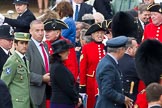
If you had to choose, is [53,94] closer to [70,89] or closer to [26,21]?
[70,89]

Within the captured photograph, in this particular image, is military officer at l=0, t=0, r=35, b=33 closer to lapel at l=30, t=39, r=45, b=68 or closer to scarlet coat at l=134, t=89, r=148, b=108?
lapel at l=30, t=39, r=45, b=68

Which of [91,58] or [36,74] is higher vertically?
[91,58]

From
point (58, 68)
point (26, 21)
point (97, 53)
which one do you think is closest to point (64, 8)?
point (26, 21)

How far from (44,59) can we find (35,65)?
0.66ft

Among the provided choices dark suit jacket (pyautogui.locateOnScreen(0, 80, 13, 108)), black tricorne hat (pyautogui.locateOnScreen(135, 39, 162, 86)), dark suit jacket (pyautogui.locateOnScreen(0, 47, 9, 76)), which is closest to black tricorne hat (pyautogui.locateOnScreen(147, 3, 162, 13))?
black tricorne hat (pyautogui.locateOnScreen(135, 39, 162, 86))

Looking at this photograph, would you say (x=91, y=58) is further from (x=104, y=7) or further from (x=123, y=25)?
(x=104, y=7)

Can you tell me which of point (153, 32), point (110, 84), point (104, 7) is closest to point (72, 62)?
point (153, 32)

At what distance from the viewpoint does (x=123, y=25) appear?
941 centimetres

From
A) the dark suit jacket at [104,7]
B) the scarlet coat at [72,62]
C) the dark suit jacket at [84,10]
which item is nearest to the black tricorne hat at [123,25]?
the scarlet coat at [72,62]

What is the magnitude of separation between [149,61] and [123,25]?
177 centimetres

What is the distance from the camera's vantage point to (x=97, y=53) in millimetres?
9680

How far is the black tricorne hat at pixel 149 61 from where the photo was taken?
7.57 m

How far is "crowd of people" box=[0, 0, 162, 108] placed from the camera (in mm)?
7867

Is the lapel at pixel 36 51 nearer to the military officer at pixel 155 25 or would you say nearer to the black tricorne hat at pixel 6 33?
the black tricorne hat at pixel 6 33
